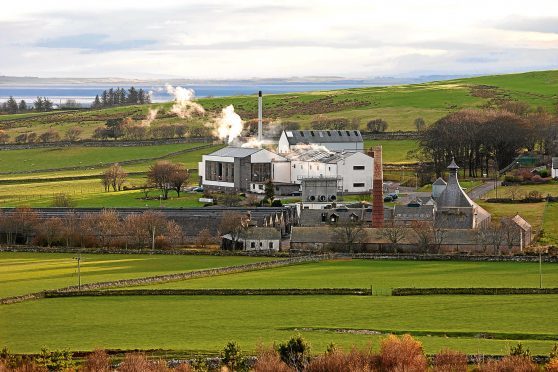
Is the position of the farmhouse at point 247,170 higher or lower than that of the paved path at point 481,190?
higher

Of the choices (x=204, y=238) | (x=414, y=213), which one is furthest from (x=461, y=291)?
(x=204, y=238)

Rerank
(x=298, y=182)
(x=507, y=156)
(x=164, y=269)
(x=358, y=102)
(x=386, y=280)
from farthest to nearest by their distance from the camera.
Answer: (x=358, y=102) < (x=507, y=156) < (x=298, y=182) < (x=164, y=269) < (x=386, y=280)

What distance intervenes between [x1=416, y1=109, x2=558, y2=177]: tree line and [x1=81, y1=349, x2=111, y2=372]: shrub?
71671 millimetres

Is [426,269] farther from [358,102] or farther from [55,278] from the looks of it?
[358,102]

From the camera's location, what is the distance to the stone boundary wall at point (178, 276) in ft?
183

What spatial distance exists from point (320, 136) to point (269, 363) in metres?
83.2

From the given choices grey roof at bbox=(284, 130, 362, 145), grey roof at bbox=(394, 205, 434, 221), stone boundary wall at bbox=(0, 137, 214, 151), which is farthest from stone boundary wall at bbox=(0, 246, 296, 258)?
stone boundary wall at bbox=(0, 137, 214, 151)

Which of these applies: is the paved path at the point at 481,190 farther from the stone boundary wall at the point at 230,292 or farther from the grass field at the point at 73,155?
the grass field at the point at 73,155

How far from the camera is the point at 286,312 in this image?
51594 mm

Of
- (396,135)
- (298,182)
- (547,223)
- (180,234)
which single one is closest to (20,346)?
(180,234)

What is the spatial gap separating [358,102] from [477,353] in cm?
14288

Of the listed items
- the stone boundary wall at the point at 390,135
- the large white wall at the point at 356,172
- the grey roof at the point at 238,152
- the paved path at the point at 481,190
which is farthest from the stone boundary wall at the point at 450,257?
the stone boundary wall at the point at 390,135

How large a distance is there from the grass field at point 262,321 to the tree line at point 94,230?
1985cm

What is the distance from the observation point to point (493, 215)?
268 feet
